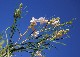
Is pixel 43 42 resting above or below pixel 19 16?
below

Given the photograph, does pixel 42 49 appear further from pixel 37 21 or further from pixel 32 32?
pixel 37 21

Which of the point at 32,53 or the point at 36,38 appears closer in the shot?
the point at 32,53

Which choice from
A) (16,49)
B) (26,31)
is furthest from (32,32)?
(16,49)

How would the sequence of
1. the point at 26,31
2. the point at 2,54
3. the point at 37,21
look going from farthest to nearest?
1. the point at 37,21
2. the point at 26,31
3. the point at 2,54

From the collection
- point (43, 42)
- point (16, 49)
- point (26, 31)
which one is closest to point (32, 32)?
point (26, 31)

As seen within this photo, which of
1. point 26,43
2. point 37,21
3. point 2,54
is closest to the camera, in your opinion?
point 2,54

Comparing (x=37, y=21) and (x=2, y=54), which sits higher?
(x=37, y=21)

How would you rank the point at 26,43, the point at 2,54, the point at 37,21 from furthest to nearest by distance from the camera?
1. the point at 37,21
2. the point at 26,43
3. the point at 2,54

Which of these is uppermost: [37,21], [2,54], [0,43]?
[37,21]

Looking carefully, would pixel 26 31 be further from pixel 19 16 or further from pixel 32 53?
pixel 32 53
